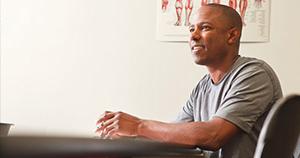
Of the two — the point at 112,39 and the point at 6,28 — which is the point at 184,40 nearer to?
the point at 112,39

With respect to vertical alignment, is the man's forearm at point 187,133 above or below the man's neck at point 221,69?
below

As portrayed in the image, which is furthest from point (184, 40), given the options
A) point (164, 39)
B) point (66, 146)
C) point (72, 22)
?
point (66, 146)

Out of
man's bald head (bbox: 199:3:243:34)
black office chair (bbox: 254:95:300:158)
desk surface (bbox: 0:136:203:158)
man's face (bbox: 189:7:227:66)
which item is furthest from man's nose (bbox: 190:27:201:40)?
desk surface (bbox: 0:136:203:158)

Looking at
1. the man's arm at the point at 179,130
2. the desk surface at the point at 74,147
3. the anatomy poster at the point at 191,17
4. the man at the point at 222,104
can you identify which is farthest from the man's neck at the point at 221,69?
the desk surface at the point at 74,147

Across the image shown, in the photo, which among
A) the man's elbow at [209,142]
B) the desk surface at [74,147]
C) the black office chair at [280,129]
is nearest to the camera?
the desk surface at [74,147]

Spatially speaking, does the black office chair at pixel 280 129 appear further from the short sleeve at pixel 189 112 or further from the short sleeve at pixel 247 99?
the short sleeve at pixel 189 112

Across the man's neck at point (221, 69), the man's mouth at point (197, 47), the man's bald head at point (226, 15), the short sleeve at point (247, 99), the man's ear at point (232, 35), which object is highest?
the man's bald head at point (226, 15)

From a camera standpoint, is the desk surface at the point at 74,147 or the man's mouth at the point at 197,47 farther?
the man's mouth at the point at 197,47

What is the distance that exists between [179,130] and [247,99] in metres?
0.25

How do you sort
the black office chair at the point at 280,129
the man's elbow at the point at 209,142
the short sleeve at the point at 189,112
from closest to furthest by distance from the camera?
the black office chair at the point at 280,129, the man's elbow at the point at 209,142, the short sleeve at the point at 189,112

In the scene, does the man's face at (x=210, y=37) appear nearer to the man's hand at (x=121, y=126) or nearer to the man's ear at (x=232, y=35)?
the man's ear at (x=232, y=35)

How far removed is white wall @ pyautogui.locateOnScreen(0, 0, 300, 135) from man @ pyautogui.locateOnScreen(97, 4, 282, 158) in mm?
760

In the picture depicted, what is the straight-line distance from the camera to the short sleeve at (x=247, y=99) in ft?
4.78

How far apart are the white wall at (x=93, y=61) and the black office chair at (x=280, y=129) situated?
155 centimetres
